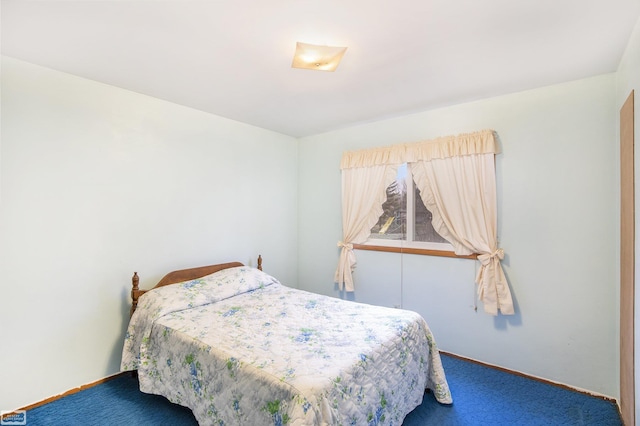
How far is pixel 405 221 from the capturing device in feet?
10.8

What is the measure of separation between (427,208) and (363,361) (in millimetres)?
1886

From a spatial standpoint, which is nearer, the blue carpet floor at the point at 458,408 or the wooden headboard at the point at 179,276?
the blue carpet floor at the point at 458,408

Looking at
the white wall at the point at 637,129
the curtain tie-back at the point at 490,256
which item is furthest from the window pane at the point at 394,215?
the white wall at the point at 637,129

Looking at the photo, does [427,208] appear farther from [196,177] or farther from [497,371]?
[196,177]

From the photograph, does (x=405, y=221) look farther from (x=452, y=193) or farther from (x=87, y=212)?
Answer: (x=87, y=212)

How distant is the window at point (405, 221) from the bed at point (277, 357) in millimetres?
1066

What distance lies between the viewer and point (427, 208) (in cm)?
310

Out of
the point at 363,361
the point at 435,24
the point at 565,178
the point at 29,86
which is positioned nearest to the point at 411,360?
the point at 363,361

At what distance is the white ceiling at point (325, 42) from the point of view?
1.57 m

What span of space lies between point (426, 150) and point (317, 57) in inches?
62.9

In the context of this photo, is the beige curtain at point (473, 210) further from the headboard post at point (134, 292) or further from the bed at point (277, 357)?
the headboard post at point (134, 292)

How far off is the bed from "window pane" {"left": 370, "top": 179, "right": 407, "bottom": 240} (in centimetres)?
113

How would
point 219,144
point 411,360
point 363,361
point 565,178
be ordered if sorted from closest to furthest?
point 363,361 → point 411,360 → point 565,178 → point 219,144

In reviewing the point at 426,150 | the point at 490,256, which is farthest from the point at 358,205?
the point at 490,256
